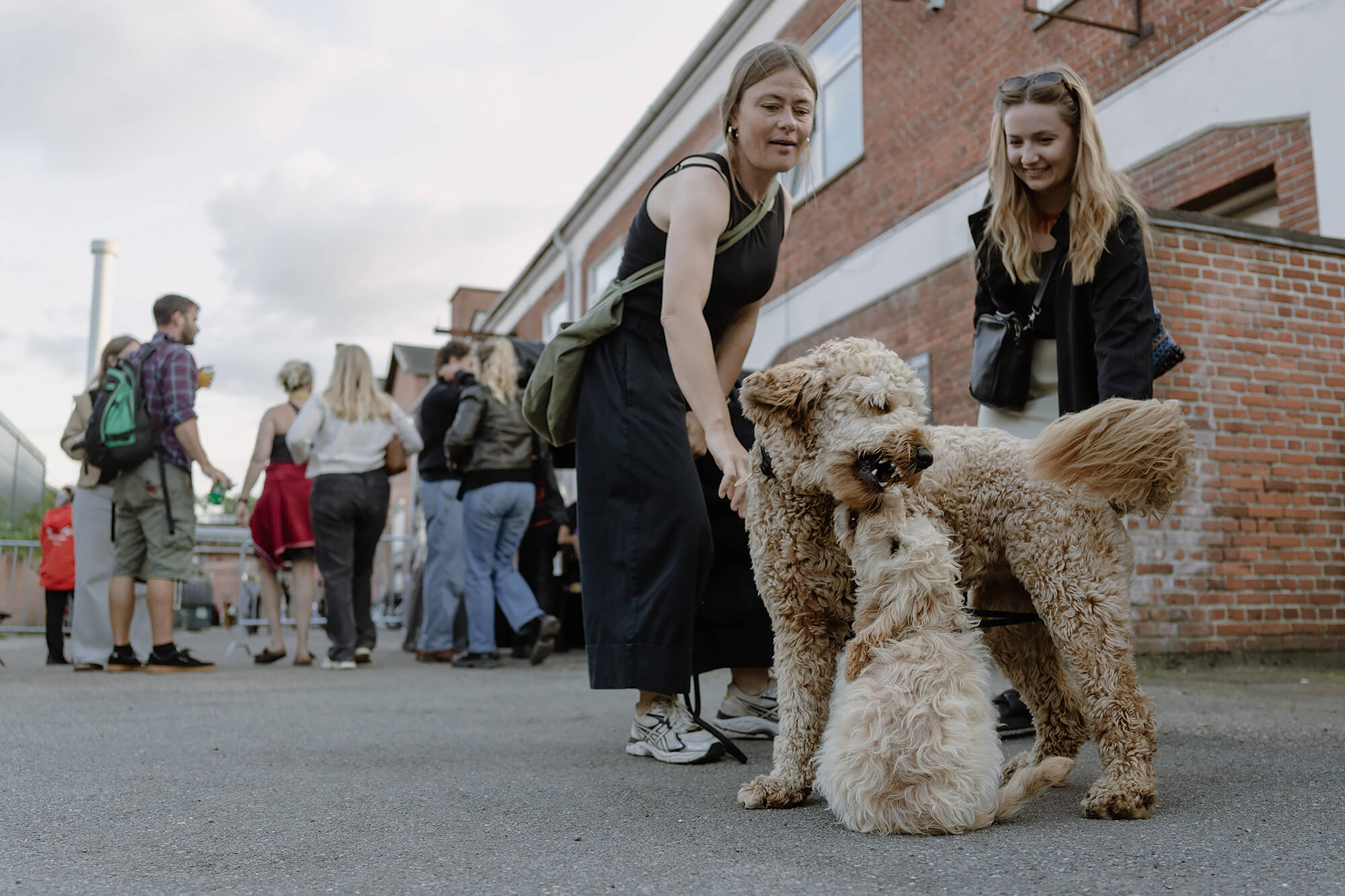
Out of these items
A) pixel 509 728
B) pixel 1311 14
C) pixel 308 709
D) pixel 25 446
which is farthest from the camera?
pixel 25 446

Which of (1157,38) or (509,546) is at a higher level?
(1157,38)

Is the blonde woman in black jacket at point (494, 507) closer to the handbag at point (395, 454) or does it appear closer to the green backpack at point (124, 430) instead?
the handbag at point (395, 454)

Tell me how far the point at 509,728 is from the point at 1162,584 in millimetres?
Result: 4137

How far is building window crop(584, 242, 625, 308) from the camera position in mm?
20917

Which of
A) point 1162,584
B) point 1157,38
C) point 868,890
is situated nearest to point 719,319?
point 868,890

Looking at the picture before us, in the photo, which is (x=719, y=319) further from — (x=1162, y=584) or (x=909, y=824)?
(x=1162, y=584)

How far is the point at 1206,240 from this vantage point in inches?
257

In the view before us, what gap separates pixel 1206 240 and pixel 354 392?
613cm

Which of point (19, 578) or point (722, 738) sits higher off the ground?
point (19, 578)

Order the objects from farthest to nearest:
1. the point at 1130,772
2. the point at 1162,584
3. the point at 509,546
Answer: the point at 509,546
the point at 1162,584
the point at 1130,772

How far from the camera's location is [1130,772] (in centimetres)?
236

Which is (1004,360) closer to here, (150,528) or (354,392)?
(150,528)

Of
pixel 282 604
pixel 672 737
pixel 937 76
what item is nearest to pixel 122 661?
pixel 672 737

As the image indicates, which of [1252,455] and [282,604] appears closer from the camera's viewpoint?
[1252,455]
